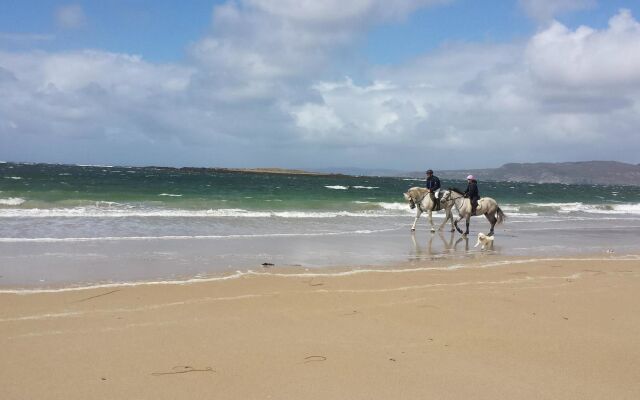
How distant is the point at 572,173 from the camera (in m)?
173

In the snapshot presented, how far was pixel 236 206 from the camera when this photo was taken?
27125 millimetres

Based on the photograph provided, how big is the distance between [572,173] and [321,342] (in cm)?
18818

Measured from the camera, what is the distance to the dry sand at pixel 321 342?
4148mm

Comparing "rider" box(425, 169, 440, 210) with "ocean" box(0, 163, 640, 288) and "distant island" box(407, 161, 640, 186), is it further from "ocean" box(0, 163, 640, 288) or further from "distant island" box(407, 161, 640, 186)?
"distant island" box(407, 161, 640, 186)

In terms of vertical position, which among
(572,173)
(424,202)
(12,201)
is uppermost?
(572,173)

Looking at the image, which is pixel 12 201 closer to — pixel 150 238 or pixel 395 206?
pixel 150 238

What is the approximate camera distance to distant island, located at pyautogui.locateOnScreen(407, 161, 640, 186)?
164000 mm

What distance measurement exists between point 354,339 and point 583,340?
2.47 meters

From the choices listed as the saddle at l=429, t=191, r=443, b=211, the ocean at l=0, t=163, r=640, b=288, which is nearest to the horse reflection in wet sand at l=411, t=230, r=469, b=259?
the ocean at l=0, t=163, r=640, b=288

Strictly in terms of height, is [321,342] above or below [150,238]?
above

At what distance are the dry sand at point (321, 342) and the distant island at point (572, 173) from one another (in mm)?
170707

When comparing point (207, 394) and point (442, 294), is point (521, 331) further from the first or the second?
point (207, 394)

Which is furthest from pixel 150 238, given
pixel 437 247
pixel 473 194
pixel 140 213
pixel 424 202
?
pixel 473 194

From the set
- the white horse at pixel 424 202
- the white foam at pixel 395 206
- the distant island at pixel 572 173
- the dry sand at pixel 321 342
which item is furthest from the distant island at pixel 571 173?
the dry sand at pixel 321 342
